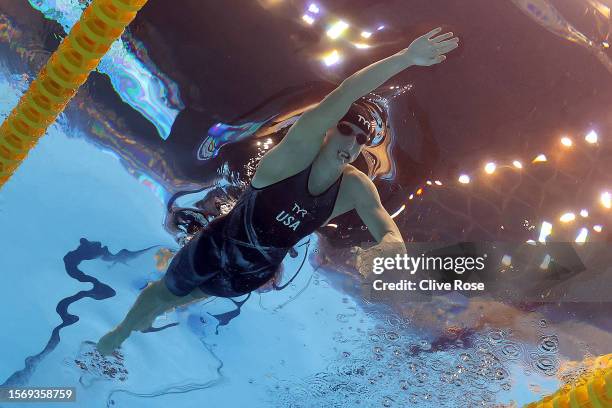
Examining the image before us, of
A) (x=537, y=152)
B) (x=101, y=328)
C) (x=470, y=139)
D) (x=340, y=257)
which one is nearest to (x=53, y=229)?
(x=101, y=328)

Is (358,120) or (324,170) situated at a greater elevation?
(358,120)

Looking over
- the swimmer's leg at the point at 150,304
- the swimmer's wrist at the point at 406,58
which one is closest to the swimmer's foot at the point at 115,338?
the swimmer's leg at the point at 150,304

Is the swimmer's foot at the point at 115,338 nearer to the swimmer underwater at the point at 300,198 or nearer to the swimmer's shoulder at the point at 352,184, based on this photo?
the swimmer underwater at the point at 300,198

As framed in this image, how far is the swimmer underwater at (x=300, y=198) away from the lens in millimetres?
2645

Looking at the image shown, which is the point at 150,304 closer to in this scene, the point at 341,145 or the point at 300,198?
the point at 300,198

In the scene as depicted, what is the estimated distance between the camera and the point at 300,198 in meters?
2.92

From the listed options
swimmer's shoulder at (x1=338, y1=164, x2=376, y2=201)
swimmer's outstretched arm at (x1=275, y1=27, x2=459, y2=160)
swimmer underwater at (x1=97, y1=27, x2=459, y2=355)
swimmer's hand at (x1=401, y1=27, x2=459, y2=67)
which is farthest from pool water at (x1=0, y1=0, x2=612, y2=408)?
swimmer's hand at (x1=401, y1=27, x2=459, y2=67)

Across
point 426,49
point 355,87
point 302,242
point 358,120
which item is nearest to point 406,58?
point 426,49

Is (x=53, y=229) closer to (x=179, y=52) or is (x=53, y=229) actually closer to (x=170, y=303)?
(x=170, y=303)

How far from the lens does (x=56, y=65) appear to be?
8.56ft

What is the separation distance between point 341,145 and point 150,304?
168 cm

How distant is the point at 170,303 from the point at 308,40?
1778 millimetres

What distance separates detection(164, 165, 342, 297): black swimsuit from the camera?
2939 mm

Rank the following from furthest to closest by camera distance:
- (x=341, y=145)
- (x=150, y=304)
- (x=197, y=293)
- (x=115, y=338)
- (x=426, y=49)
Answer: (x=115, y=338) < (x=150, y=304) < (x=197, y=293) < (x=341, y=145) < (x=426, y=49)
